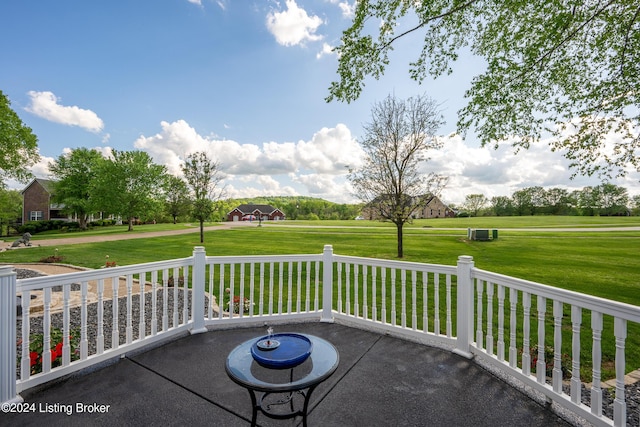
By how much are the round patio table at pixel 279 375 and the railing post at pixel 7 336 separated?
1783mm

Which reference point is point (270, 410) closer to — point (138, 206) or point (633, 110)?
point (633, 110)

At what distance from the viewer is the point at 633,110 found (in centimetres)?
519

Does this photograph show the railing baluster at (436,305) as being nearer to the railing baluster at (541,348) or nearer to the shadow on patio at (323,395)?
the shadow on patio at (323,395)

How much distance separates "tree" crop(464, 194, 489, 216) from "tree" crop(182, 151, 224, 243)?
52.4 metres

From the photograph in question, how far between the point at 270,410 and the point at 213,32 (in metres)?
7.93

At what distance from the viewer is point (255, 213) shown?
59750 millimetres

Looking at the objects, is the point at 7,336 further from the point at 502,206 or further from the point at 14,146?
the point at 502,206

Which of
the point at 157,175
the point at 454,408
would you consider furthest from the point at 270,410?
the point at 157,175

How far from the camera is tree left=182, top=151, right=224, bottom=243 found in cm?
1541

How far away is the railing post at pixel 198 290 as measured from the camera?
3492 mm

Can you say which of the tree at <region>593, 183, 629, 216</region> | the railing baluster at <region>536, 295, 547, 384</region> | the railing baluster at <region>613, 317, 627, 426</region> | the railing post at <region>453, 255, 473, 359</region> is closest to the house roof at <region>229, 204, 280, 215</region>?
the tree at <region>593, 183, 629, 216</region>

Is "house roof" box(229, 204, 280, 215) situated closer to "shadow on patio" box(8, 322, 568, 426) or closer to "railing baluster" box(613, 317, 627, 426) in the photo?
"shadow on patio" box(8, 322, 568, 426)

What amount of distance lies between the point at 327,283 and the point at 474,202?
60167mm

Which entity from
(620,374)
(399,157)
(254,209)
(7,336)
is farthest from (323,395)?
(254,209)
